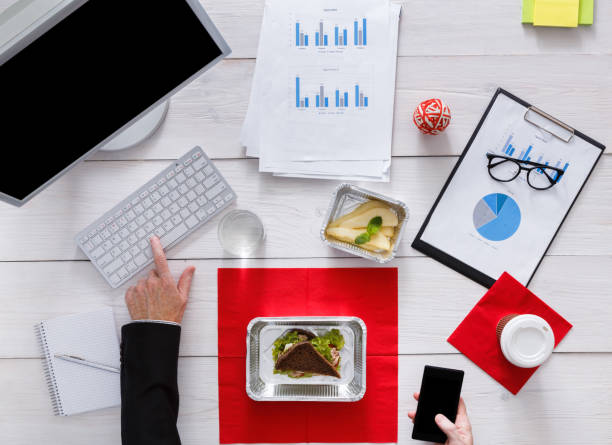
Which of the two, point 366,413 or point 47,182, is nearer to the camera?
point 47,182

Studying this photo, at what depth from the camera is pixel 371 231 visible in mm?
918

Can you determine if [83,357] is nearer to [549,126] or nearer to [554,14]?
[549,126]

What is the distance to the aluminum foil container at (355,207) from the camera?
91 cm

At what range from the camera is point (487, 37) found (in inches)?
37.7

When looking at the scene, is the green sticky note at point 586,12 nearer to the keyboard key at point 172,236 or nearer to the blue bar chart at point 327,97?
the blue bar chart at point 327,97

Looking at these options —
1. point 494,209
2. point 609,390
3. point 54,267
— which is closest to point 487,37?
point 494,209

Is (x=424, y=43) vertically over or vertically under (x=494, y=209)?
over

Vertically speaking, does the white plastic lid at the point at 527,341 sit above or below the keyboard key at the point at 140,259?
below

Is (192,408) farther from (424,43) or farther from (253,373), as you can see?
(424,43)

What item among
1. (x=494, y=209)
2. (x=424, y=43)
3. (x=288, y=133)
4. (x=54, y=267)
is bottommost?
(x=54, y=267)

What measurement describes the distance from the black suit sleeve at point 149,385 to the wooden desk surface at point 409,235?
0.06 m

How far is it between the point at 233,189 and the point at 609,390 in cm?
Result: 86

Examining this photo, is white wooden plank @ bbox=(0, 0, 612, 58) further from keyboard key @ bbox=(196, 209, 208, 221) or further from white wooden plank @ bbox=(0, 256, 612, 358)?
white wooden plank @ bbox=(0, 256, 612, 358)

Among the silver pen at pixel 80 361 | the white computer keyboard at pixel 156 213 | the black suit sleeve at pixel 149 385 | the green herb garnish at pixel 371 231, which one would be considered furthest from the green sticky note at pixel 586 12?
the silver pen at pixel 80 361
